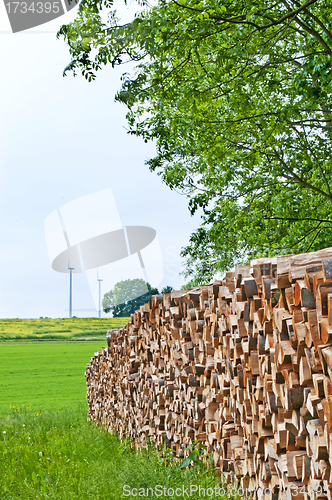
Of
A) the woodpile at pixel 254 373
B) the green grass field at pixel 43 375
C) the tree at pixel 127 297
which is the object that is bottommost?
the green grass field at pixel 43 375

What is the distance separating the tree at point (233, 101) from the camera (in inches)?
287

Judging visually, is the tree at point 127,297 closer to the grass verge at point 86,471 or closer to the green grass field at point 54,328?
the green grass field at point 54,328

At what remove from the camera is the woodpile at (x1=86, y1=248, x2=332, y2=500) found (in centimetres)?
226

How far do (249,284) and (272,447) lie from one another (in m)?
1.03

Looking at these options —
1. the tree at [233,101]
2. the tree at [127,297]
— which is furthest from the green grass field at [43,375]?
the tree at [233,101]

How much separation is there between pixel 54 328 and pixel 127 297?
7552mm

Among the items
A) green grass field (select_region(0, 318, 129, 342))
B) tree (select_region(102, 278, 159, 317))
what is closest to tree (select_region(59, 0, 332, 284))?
tree (select_region(102, 278, 159, 317))

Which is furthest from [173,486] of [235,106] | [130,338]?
[235,106]

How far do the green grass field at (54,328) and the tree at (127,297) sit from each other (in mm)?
1839

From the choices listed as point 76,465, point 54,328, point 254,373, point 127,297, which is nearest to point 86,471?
point 76,465

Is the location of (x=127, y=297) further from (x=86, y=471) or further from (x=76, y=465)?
(x=86, y=471)

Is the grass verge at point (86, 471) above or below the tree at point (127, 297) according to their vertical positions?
below

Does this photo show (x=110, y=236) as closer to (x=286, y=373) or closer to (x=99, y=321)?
(x=99, y=321)

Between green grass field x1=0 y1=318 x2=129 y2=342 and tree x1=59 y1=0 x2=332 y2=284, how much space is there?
1915 cm
